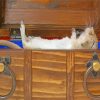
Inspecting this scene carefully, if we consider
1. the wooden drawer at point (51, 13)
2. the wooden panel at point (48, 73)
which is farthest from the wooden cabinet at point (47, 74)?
the wooden drawer at point (51, 13)

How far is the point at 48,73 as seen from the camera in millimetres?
625

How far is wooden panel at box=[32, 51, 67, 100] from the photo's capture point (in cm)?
62

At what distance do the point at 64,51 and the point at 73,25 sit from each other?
0.28m

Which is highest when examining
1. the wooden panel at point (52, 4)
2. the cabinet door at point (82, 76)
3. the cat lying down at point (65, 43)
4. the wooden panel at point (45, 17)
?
the wooden panel at point (52, 4)

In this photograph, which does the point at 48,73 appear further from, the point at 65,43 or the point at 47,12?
the point at 47,12

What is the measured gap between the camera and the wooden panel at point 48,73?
24.5 inches

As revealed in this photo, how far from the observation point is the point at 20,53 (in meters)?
0.62

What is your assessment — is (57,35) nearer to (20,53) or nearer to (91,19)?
(91,19)

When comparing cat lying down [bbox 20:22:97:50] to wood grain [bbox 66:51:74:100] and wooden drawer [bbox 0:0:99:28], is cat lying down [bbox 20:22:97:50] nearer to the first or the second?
wood grain [bbox 66:51:74:100]

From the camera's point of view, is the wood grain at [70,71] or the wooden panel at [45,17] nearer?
the wood grain at [70,71]

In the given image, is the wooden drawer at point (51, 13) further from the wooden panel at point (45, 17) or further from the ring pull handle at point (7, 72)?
the ring pull handle at point (7, 72)

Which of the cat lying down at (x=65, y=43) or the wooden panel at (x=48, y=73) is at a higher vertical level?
the cat lying down at (x=65, y=43)

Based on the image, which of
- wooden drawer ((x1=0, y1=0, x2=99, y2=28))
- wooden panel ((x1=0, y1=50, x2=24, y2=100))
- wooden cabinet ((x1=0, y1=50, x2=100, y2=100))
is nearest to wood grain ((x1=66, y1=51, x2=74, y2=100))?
wooden cabinet ((x1=0, y1=50, x2=100, y2=100))

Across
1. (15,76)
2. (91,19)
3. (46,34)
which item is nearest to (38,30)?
(46,34)
